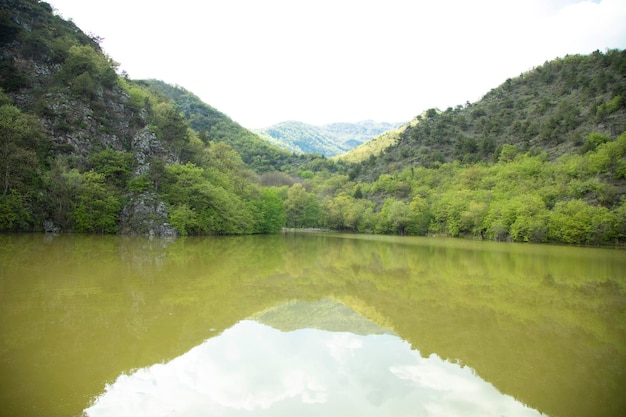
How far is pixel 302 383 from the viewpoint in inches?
241

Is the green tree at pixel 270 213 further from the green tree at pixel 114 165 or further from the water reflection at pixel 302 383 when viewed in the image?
the water reflection at pixel 302 383

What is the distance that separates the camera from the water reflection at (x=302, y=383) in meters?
5.27

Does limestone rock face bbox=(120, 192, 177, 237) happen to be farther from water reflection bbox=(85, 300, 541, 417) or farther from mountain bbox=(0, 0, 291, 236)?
water reflection bbox=(85, 300, 541, 417)

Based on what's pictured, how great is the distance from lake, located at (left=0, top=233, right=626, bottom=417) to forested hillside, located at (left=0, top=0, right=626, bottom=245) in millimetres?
29164

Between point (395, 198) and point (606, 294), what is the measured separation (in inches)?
2863

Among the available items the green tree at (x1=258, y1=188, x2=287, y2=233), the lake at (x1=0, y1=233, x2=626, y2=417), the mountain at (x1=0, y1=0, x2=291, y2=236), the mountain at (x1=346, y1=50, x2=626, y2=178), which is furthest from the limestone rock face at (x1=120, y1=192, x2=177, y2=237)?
the mountain at (x1=346, y1=50, x2=626, y2=178)

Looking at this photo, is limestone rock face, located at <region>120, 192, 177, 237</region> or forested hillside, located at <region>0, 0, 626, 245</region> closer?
forested hillside, located at <region>0, 0, 626, 245</region>

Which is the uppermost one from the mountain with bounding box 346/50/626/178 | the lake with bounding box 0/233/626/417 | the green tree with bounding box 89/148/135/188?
the mountain with bounding box 346/50/626/178

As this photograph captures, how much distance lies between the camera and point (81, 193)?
39.6m

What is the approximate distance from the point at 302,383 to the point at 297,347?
1824 millimetres

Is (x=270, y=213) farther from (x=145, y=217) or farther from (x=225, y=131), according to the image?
(x=225, y=131)

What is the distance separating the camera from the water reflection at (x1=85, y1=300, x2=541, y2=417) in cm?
527

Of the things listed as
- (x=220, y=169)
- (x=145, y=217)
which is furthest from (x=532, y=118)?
(x=145, y=217)

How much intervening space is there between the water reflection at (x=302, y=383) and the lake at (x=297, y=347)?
0.09 ft
